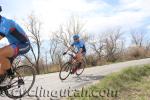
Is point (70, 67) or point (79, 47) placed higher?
point (79, 47)

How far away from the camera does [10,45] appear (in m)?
7.88

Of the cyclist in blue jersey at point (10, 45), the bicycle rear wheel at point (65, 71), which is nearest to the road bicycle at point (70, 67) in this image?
the bicycle rear wheel at point (65, 71)

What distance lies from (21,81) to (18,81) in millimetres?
73

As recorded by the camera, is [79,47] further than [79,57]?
No

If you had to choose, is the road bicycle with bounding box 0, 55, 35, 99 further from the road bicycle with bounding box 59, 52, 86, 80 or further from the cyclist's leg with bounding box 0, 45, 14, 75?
the road bicycle with bounding box 59, 52, 86, 80

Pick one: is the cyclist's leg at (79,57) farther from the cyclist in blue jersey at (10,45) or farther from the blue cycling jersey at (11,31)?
the blue cycling jersey at (11,31)

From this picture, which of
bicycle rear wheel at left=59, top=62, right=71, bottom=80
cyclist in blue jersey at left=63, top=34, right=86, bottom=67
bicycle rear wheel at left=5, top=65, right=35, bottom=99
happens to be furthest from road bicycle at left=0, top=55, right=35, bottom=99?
cyclist in blue jersey at left=63, top=34, right=86, bottom=67

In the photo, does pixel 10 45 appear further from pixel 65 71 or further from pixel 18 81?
pixel 65 71

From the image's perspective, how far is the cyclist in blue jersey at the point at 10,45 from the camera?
7535mm

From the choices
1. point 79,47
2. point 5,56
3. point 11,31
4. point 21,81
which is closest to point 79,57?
point 79,47

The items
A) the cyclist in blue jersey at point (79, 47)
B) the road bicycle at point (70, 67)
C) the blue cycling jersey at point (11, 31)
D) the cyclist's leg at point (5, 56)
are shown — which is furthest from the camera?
the cyclist in blue jersey at point (79, 47)

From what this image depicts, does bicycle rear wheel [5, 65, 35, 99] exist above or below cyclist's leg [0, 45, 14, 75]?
below

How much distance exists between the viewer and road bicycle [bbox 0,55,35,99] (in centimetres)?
814

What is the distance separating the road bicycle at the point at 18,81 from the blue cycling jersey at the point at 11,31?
2.16 feet
